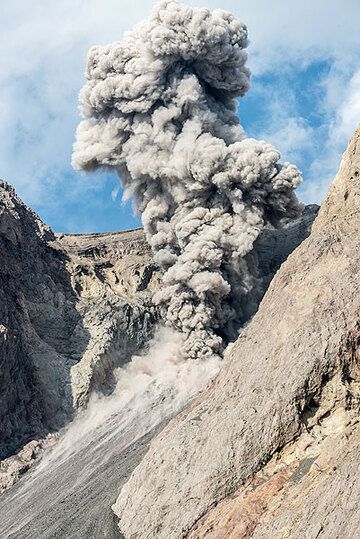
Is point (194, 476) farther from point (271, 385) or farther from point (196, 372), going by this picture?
point (196, 372)

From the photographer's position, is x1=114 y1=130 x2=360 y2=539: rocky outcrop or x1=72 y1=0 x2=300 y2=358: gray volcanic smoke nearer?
x1=114 y1=130 x2=360 y2=539: rocky outcrop

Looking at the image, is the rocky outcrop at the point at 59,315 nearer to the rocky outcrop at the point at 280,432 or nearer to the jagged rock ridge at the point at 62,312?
the jagged rock ridge at the point at 62,312

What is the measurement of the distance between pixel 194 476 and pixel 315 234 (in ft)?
19.9

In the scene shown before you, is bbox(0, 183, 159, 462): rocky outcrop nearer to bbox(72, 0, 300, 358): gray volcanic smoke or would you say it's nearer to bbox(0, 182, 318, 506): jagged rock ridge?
bbox(0, 182, 318, 506): jagged rock ridge

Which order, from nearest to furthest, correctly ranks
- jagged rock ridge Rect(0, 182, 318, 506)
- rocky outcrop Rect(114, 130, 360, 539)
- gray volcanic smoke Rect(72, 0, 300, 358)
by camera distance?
rocky outcrop Rect(114, 130, 360, 539)
jagged rock ridge Rect(0, 182, 318, 506)
gray volcanic smoke Rect(72, 0, 300, 358)

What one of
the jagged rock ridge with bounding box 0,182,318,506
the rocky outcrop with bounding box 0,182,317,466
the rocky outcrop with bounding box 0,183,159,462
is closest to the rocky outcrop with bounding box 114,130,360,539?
the jagged rock ridge with bounding box 0,182,318,506

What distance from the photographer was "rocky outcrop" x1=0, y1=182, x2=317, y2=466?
3450 cm

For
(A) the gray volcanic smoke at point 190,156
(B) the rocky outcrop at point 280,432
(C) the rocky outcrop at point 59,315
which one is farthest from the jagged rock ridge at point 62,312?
(B) the rocky outcrop at point 280,432

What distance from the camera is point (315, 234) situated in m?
16.5

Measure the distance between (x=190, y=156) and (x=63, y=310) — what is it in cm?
1176

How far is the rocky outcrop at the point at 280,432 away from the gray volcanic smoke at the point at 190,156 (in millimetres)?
23041

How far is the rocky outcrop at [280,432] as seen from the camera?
11.5m

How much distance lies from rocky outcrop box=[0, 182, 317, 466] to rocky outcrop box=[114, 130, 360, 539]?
17.8 metres

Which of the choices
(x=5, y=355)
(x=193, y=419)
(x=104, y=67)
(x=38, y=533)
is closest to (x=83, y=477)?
(x=38, y=533)
